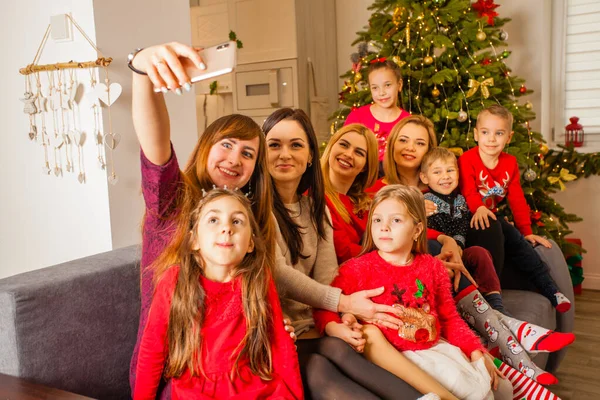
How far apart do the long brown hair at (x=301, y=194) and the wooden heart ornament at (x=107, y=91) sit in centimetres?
97

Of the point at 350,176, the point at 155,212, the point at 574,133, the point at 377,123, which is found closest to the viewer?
the point at 155,212

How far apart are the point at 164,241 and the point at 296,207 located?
62 cm

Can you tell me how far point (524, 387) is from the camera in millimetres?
1833

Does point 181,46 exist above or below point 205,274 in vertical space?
above

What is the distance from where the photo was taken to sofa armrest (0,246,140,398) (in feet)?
4.43

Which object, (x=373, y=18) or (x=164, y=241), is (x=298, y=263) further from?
(x=373, y=18)

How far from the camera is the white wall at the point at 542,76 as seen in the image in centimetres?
421

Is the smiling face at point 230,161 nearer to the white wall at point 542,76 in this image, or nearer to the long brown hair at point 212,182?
the long brown hair at point 212,182

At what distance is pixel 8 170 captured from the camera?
2877mm

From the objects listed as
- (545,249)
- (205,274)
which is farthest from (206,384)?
(545,249)

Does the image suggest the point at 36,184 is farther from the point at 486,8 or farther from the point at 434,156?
the point at 486,8

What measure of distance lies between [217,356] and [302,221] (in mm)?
658

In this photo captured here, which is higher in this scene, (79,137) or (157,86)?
(157,86)

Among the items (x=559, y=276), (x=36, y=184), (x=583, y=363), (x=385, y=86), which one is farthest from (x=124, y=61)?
(x=583, y=363)
